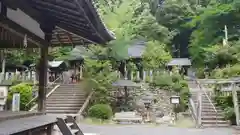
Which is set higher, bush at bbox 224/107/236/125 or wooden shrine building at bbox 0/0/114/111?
wooden shrine building at bbox 0/0/114/111

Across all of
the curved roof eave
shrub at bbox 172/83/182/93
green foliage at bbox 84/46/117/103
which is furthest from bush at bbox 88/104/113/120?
the curved roof eave

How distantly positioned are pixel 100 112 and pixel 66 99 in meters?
2.89

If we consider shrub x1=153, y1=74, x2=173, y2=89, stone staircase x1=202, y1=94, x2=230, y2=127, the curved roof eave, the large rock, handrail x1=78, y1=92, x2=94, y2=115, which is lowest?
the large rock

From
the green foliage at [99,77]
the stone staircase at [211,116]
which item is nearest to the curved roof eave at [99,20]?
the stone staircase at [211,116]

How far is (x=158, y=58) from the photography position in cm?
2236

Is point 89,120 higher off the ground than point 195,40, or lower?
lower

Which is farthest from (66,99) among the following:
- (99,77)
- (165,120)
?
(165,120)

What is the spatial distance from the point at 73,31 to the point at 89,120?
30.6 ft

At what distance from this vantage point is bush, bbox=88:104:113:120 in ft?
51.9

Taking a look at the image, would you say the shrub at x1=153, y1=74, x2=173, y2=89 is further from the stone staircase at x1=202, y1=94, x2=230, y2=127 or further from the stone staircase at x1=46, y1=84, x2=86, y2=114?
the stone staircase at x1=46, y1=84, x2=86, y2=114

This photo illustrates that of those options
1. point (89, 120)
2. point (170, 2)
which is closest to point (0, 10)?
point (89, 120)

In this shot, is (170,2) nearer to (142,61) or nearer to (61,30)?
(142,61)

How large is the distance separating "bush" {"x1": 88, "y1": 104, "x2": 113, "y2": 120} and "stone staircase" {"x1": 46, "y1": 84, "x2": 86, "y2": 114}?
1.00 meters

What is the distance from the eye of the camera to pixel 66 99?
17828 millimetres
